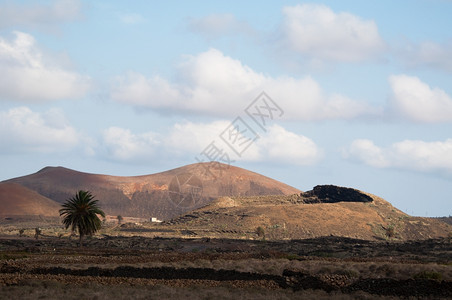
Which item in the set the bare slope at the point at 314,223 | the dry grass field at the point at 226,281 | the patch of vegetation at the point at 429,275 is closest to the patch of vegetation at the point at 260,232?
the bare slope at the point at 314,223

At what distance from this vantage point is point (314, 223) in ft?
401

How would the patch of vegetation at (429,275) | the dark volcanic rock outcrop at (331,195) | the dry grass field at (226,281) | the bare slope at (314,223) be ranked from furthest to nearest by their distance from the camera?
the dark volcanic rock outcrop at (331,195) → the bare slope at (314,223) → the patch of vegetation at (429,275) → the dry grass field at (226,281)

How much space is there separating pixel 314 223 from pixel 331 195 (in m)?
43.7

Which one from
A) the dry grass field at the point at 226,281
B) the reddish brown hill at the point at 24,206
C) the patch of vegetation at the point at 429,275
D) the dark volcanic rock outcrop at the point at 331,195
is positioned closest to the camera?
the dry grass field at the point at 226,281

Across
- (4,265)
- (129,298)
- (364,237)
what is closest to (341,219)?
(364,237)

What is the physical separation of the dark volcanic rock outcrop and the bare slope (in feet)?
40.9

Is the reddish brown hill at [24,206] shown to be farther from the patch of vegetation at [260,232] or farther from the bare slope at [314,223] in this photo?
the patch of vegetation at [260,232]

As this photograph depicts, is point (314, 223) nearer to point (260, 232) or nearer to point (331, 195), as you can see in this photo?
point (260, 232)

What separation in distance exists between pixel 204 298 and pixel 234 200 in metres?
132

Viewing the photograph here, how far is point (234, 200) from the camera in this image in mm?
162375

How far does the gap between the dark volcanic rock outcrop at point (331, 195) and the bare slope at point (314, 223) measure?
1246 cm

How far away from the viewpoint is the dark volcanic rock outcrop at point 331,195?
15788 centimetres

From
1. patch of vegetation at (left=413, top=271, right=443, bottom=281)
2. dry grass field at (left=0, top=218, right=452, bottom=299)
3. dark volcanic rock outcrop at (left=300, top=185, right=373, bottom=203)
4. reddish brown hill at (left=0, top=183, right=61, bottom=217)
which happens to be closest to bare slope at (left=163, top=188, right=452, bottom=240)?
dark volcanic rock outcrop at (left=300, top=185, right=373, bottom=203)

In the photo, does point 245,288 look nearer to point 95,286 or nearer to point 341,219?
point 95,286
